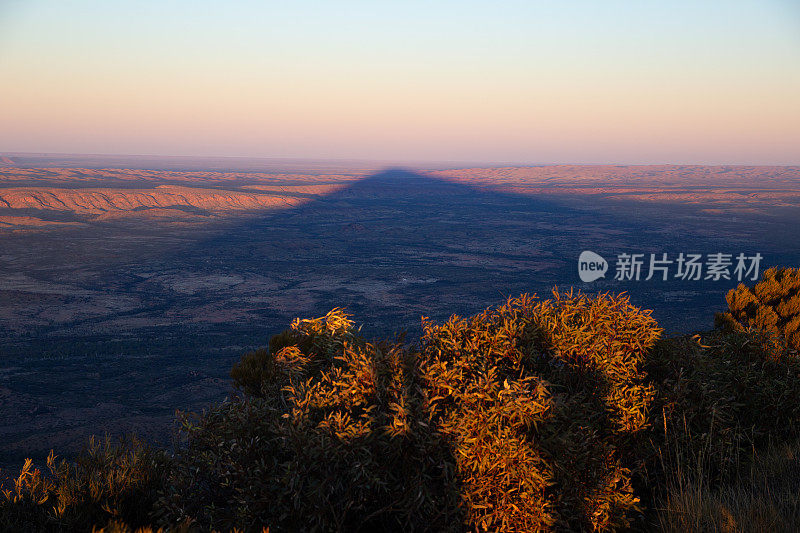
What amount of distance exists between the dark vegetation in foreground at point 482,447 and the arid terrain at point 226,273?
15.3 m

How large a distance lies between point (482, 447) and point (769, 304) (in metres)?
11.2

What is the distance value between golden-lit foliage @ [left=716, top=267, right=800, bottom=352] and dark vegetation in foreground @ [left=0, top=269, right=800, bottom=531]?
5.63 metres

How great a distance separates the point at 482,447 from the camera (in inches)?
185

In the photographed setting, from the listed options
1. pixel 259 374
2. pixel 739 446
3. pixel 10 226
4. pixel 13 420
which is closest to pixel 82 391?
pixel 13 420

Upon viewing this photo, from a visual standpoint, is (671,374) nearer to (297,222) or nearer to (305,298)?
(305,298)

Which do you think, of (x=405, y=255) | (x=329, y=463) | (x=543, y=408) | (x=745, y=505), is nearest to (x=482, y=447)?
(x=543, y=408)

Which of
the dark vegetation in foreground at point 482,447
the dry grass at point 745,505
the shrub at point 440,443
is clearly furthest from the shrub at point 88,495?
the dry grass at point 745,505

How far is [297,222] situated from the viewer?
99.9 metres

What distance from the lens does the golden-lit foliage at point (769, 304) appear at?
11.8 m

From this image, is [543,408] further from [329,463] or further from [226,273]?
[226,273]

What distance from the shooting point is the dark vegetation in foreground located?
4.66m

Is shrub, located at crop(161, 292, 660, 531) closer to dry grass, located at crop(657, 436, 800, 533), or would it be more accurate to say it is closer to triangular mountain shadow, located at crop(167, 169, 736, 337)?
dry grass, located at crop(657, 436, 800, 533)

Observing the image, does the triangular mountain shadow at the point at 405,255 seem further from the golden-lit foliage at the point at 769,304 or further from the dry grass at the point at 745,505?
the dry grass at the point at 745,505

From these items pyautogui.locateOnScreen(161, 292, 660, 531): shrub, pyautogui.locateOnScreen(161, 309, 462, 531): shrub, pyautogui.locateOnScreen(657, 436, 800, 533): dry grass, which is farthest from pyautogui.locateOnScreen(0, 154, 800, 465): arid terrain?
pyautogui.locateOnScreen(657, 436, 800, 533): dry grass
